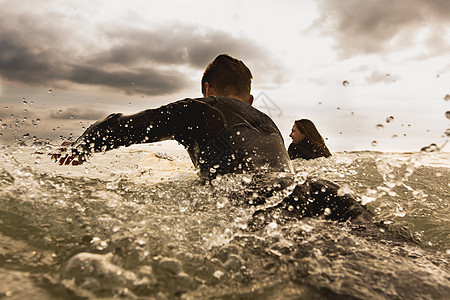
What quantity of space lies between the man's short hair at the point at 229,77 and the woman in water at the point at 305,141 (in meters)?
3.47

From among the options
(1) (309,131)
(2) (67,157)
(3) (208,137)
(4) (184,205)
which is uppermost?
(1) (309,131)

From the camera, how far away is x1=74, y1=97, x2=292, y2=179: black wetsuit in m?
2.19

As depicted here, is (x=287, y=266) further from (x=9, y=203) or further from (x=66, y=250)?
(x=9, y=203)

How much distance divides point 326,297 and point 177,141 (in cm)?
159

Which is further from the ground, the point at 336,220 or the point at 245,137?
the point at 245,137

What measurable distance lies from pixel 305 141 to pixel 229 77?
3697mm

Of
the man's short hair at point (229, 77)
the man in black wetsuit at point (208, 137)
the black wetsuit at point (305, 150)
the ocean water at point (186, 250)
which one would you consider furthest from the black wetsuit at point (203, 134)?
the black wetsuit at point (305, 150)

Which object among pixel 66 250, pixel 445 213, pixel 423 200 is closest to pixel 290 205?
pixel 66 250

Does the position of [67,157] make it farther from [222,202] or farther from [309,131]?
[309,131]

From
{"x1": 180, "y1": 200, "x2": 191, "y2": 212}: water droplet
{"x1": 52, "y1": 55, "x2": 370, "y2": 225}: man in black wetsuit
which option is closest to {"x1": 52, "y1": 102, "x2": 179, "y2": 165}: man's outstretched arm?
{"x1": 52, "y1": 55, "x2": 370, "y2": 225}: man in black wetsuit

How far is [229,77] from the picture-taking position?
2.71 m

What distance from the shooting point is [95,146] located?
2248 millimetres

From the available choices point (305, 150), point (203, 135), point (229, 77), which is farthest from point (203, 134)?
point (305, 150)

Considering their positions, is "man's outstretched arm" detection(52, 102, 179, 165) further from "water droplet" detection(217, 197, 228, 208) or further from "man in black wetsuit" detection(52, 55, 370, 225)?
"water droplet" detection(217, 197, 228, 208)
